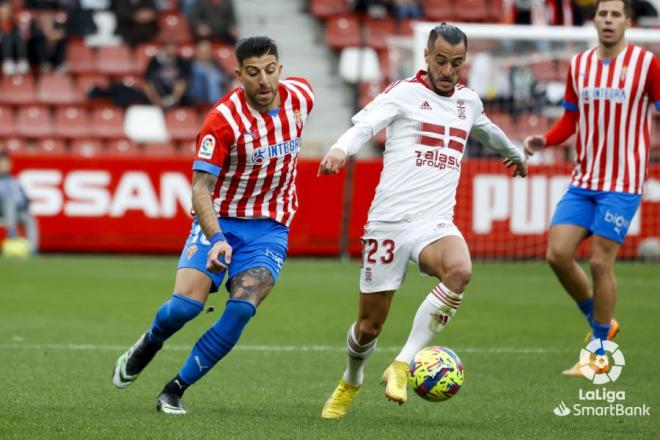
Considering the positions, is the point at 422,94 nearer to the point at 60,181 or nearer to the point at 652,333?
the point at 652,333

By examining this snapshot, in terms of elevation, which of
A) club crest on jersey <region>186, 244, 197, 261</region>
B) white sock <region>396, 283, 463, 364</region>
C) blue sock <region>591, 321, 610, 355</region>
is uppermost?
club crest on jersey <region>186, 244, 197, 261</region>

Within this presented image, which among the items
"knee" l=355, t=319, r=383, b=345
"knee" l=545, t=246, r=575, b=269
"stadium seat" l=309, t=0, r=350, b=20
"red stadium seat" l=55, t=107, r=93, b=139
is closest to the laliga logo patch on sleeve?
"knee" l=355, t=319, r=383, b=345

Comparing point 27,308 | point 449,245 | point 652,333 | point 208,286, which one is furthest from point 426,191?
point 27,308

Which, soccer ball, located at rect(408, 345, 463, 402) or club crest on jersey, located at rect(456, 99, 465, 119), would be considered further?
club crest on jersey, located at rect(456, 99, 465, 119)

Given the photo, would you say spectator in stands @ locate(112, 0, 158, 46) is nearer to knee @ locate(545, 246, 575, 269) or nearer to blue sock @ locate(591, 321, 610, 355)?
knee @ locate(545, 246, 575, 269)

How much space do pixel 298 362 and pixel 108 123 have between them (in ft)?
37.9

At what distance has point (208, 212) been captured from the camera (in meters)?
6.28

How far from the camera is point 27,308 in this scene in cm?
1143

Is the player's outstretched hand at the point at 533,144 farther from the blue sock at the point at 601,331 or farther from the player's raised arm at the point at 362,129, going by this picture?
the player's raised arm at the point at 362,129

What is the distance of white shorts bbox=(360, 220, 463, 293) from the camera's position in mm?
6566

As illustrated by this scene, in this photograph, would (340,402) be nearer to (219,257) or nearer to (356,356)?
(356,356)

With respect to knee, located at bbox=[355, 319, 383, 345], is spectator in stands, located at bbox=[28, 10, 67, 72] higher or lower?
higher

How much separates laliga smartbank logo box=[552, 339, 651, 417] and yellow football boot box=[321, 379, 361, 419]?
1100mm

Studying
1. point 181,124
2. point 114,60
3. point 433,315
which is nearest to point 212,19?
point 114,60
